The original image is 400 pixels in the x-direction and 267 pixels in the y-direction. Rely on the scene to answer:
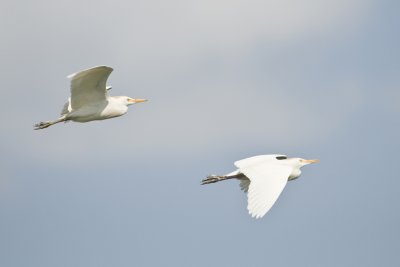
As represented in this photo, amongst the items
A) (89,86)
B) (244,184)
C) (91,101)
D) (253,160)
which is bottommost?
(244,184)

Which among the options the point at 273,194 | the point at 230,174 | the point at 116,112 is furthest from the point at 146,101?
the point at 273,194

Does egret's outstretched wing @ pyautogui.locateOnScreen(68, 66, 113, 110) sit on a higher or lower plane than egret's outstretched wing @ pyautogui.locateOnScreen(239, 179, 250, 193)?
higher

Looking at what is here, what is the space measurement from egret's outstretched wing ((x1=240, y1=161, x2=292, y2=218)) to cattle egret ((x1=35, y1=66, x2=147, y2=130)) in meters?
3.87

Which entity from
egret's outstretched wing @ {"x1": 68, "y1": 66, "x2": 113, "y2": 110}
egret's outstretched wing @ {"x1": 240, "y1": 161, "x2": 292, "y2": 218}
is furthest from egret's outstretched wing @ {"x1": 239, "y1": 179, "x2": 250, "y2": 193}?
egret's outstretched wing @ {"x1": 68, "y1": 66, "x2": 113, "y2": 110}

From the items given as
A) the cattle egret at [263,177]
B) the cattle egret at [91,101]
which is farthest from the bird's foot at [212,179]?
the cattle egret at [91,101]

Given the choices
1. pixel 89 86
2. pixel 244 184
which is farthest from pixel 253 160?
pixel 89 86

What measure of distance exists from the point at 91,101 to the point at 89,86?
0.84m

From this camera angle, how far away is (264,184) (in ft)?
79.5

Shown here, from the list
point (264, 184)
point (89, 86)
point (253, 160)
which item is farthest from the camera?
point (89, 86)

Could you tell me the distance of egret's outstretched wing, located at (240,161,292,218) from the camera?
23219 mm

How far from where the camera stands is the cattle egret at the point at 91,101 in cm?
2616

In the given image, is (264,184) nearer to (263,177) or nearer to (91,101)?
(263,177)

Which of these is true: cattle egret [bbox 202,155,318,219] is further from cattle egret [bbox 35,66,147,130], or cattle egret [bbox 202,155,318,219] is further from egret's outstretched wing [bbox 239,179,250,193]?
cattle egret [bbox 35,66,147,130]

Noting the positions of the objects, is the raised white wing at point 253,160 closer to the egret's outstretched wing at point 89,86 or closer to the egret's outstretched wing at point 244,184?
the egret's outstretched wing at point 244,184
